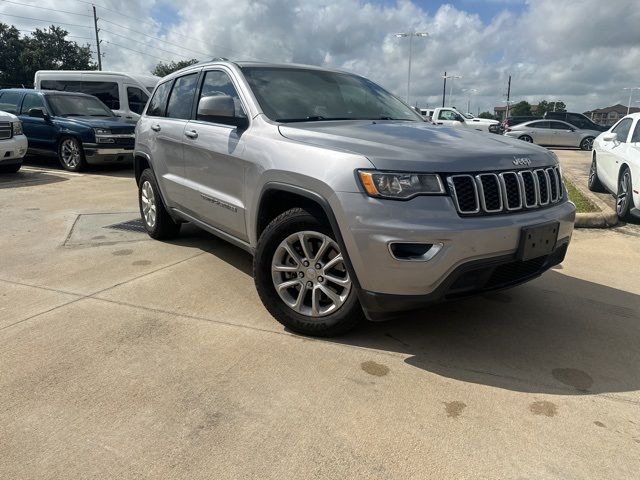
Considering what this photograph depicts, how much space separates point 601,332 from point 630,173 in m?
4.13

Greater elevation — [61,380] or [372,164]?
[372,164]

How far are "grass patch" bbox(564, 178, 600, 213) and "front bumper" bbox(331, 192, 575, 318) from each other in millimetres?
4783

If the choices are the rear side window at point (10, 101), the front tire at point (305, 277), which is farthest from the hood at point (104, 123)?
the front tire at point (305, 277)

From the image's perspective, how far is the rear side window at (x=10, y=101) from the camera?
12.1m

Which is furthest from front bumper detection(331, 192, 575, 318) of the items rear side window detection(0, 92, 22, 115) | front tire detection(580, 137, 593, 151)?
front tire detection(580, 137, 593, 151)

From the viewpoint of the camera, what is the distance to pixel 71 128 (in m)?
11.0

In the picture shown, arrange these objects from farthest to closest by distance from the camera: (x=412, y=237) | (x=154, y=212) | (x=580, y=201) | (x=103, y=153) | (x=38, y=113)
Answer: (x=38, y=113) < (x=103, y=153) < (x=580, y=201) < (x=154, y=212) < (x=412, y=237)

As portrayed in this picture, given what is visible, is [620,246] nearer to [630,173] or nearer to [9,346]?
[630,173]

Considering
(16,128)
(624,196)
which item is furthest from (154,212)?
(16,128)

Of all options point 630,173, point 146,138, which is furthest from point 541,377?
point 630,173

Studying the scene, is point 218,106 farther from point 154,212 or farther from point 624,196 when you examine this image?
point 624,196

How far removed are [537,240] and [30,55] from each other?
185ft

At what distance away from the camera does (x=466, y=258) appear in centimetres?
271

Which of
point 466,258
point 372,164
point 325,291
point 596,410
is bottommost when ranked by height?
point 596,410
